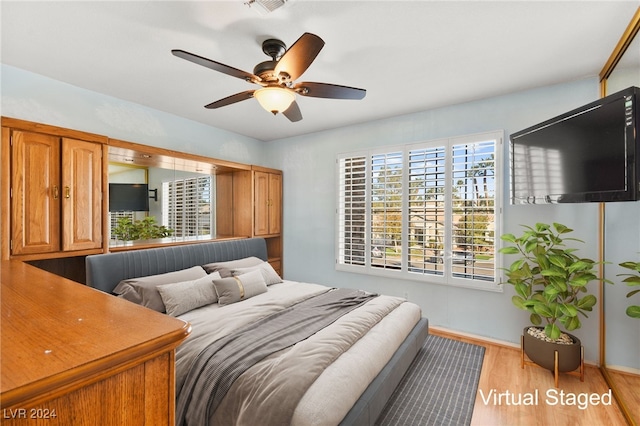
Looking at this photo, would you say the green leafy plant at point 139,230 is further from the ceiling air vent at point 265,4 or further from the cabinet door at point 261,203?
the ceiling air vent at point 265,4

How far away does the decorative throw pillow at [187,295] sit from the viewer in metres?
2.59

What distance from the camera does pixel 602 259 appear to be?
268 centimetres

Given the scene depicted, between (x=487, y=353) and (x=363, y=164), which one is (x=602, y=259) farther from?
(x=363, y=164)

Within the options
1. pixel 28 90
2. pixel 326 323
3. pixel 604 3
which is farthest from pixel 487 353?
pixel 28 90

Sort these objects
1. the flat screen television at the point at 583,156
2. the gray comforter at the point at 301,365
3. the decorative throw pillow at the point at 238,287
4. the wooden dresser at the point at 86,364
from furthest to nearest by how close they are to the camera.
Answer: the decorative throw pillow at the point at 238,287
the flat screen television at the point at 583,156
the gray comforter at the point at 301,365
the wooden dresser at the point at 86,364

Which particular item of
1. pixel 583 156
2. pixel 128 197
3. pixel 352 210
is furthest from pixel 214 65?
pixel 352 210

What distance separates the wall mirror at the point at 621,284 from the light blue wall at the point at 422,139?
0.16m

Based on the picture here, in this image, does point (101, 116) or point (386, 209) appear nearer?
point (101, 116)

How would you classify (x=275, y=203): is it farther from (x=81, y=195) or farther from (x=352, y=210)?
(x=81, y=195)

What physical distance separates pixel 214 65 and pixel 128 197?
227cm

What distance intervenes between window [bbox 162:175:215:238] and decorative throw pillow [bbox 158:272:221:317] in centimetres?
124

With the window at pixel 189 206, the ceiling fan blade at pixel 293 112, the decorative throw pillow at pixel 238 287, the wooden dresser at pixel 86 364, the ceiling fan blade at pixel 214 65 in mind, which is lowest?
the decorative throw pillow at pixel 238 287

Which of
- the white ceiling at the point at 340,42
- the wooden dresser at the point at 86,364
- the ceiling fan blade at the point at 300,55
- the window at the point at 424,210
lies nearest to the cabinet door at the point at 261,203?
the window at the point at 424,210

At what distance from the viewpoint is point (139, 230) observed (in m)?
3.46
